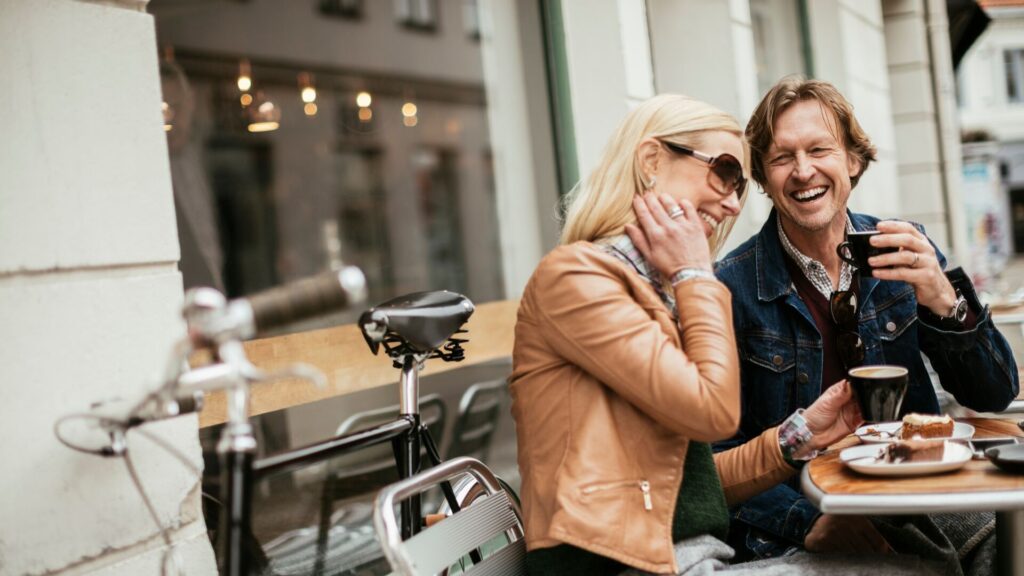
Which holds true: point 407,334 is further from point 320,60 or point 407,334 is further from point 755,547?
A: point 320,60

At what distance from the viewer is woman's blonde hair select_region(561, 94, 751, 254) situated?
82.2 inches

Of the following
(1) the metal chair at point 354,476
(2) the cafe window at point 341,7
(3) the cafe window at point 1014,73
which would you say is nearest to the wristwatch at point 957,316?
(1) the metal chair at point 354,476

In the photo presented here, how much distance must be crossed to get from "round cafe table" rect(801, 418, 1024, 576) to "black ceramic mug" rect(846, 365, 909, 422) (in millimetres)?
132

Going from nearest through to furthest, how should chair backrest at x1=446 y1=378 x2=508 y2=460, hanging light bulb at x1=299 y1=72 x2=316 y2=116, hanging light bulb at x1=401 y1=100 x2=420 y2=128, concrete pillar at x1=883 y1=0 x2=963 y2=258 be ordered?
chair backrest at x1=446 y1=378 x2=508 y2=460 → concrete pillar at x1=883 y1=0 x2=963 y2=258 → hanging light bulb at x1=299 y1=72 x2=316 y2=116 → hanging light bulb at x1=401 y1=100 x2=420 y2=128

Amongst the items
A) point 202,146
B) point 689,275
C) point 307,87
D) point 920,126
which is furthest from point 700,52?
→ point 307,87

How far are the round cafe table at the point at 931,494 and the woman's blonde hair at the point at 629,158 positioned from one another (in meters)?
0.66

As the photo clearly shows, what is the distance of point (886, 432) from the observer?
2127 mm

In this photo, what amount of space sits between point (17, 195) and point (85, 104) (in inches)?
9.7

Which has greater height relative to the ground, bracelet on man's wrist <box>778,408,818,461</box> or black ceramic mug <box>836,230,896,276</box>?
black ceramic mug <box>836,230,896,276</box>

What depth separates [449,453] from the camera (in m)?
5.04

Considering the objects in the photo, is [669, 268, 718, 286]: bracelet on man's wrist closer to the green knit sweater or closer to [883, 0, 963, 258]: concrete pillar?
the green knit sweater

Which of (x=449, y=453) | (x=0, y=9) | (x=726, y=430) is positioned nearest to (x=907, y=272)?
(x=726, y=430)

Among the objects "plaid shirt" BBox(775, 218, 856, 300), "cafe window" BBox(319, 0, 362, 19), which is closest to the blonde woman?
"plaid shirt" BBox(775, 218, 856, 300)

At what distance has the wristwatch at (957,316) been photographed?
95.0 inches
